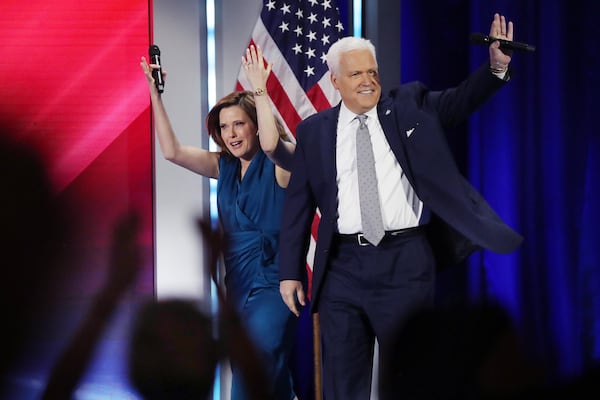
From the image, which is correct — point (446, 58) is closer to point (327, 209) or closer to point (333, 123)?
point (333, 123)

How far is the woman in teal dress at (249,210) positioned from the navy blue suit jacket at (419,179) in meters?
0.41

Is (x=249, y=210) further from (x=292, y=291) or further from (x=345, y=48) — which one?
(x=345, y=48)

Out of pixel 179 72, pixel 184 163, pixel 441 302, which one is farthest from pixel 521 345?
pixel 179 72

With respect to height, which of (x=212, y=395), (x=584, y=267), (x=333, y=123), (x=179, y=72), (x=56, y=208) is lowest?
(x=212, y=395)

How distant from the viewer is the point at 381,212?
2.62 meters

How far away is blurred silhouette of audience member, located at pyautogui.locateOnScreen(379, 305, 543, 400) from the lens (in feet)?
10.5

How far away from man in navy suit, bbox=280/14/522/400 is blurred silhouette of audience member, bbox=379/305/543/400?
525 millimetres

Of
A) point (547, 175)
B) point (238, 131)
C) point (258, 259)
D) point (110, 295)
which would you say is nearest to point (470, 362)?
point (547, 175)

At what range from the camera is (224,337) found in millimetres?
3523

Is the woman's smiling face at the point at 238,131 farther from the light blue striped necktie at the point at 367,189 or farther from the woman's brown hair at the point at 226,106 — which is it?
the light blue striped necktie at the point at 367,189

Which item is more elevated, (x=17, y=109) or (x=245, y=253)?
(x=17, y=109)

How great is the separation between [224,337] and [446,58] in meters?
1.70

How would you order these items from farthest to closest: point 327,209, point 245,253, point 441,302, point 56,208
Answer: point 56,208
point 441,302
point 245,253
point 327,209

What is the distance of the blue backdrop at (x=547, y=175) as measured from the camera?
3.37 metres
